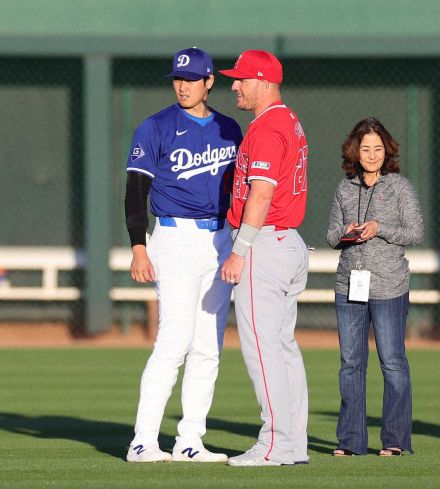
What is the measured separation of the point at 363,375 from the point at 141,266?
4.88 feet

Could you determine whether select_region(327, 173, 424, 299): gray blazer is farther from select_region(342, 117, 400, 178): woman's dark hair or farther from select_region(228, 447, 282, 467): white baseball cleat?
select_region(228, 447, 282, 467): white baseball cleat

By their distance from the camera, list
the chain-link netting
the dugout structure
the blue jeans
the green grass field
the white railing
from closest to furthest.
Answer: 1. the green grass field
2. the blue jeans
3. the white railing
4. the dugout structure
5. the chain-link netting

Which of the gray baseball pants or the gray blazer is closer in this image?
Result: the gray baseball pants

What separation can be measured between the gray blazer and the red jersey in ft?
2.37

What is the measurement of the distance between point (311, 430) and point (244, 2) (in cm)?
855

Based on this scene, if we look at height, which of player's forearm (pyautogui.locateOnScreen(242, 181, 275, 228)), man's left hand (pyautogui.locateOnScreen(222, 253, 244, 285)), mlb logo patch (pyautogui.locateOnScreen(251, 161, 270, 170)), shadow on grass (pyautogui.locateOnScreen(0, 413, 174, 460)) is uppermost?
mlb logo patch (pyautogui.locateOnScreen(251, 161, 270, 170))

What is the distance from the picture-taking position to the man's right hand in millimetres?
7031

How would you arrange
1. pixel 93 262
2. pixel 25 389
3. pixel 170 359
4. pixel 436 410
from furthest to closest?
1. pixel 93 262
2. pixel 25 389
3. pixel 436 410
4. pixel 170 359

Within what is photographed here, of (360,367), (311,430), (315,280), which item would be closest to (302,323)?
(315,280)

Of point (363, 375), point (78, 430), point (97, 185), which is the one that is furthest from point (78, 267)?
point (363, 375)

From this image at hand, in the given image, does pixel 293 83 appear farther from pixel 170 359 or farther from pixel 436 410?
pixel 170 359

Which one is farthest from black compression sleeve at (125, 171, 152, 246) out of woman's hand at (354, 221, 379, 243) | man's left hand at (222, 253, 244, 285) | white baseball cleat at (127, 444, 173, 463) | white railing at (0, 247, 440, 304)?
white railing at (0, 247, 440, 304)

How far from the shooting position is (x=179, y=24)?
16406 millimetres

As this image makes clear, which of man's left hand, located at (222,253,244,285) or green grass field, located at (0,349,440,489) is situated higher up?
man's left hand, located at (222,253,244,285)
